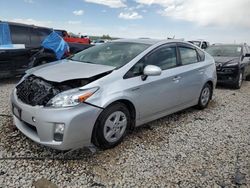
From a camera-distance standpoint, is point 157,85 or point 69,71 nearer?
point 69,71

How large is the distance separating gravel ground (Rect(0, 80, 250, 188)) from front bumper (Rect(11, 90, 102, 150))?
0.28m

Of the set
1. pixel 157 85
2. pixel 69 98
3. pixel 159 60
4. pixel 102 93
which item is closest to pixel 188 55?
pixel 159 60

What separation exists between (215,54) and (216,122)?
530 centimetres

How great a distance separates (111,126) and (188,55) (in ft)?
8.15

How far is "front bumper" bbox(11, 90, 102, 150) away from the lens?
117 inches

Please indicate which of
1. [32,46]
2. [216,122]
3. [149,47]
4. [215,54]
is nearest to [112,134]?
[149,47]

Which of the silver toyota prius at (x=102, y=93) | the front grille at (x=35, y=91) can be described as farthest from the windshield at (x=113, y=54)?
the front grille at (x=35, y=91)

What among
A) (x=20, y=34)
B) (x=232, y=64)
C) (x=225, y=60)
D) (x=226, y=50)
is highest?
(x=20, y=34)

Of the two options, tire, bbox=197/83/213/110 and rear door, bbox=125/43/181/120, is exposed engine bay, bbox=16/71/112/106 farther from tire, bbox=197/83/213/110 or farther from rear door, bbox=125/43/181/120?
tire, bbox=197/83/213/110

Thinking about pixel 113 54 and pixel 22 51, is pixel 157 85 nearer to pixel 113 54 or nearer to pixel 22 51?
pixel 113 54

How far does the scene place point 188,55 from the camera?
513 cm

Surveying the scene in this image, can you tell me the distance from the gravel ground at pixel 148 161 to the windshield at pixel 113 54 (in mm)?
1190

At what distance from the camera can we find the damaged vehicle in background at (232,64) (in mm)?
8500

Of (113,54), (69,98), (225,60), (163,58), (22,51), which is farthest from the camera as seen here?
(225,60)
